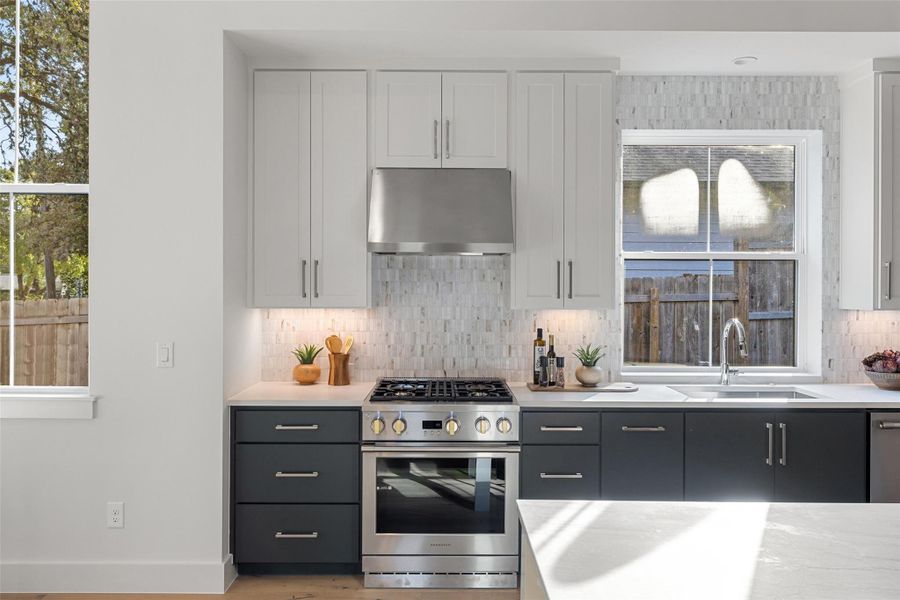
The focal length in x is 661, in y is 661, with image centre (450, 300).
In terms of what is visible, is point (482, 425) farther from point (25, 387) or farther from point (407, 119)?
point (25, 387)

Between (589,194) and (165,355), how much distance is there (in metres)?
2.26

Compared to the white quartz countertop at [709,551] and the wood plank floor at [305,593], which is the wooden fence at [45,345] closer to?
the wood plank floor at [305,593]

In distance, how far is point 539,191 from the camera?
11.5ft

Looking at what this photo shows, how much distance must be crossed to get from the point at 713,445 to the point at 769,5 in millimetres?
2104

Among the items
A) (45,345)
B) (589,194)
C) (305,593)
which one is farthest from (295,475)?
(589,194)

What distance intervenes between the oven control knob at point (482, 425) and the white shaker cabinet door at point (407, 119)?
135 cm

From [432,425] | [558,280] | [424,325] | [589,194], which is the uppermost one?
[589,194]

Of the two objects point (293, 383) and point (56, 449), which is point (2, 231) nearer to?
point (56, 449)

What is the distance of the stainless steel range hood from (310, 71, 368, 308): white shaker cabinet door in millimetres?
131

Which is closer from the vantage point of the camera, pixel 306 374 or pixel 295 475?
pixel 295 475

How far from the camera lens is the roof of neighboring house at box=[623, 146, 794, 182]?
3.91 metres

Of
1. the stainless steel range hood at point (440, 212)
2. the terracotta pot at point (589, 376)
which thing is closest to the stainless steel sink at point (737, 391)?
the terracotta pot at point (589, 376)

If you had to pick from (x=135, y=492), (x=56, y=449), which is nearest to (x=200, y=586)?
(x=135, y=492)

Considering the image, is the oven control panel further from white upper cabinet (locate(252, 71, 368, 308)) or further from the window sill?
the window sill
